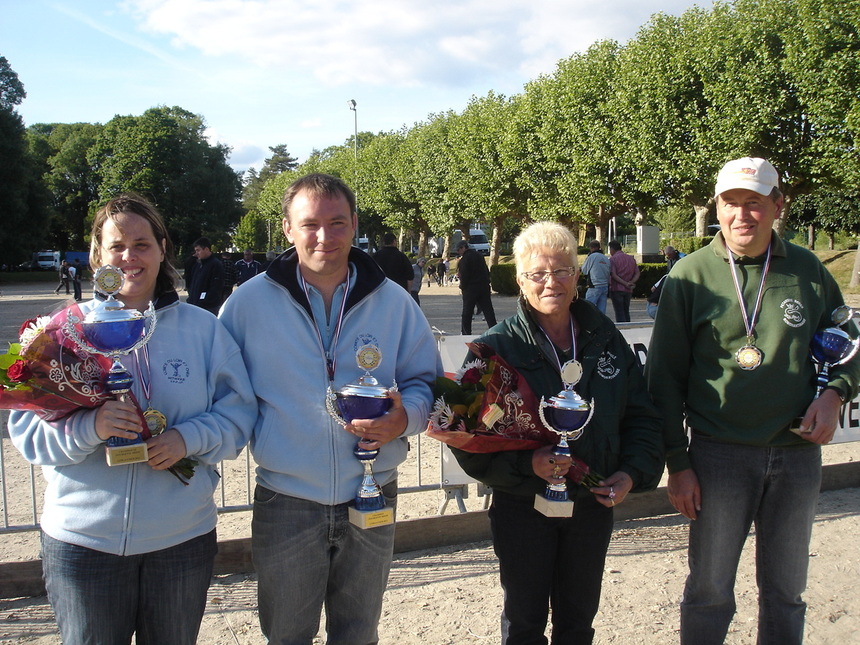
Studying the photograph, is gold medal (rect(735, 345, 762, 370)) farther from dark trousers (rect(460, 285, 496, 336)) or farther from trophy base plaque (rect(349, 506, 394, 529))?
dark trousers (rect(460, 285, 496, 336))

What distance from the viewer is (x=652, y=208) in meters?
31.3

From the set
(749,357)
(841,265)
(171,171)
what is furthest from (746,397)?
(171,171)

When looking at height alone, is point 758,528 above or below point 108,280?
below

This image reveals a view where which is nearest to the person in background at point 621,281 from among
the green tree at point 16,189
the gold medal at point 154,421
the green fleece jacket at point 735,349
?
the green fleece jacket at point 735,349

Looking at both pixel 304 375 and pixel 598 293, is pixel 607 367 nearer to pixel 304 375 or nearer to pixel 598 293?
pixel 304 375

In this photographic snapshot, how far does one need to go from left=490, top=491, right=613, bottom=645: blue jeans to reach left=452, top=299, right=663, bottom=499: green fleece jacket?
117 millimetres

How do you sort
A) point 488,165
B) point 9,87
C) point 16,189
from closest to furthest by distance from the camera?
point 488,165 → point 16,189 → point 9,87

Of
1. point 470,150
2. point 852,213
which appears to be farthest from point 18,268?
point 852,213

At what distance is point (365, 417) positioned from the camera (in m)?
2.42

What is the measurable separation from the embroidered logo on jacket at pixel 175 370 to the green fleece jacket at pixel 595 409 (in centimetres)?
106

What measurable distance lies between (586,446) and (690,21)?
87.5 ft

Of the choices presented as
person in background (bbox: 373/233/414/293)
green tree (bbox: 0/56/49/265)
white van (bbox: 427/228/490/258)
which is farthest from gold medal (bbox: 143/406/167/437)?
white van (bbox: 427/228/490/258)

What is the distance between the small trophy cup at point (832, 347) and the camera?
274 centimetres

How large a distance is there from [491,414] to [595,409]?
18.5 inches
